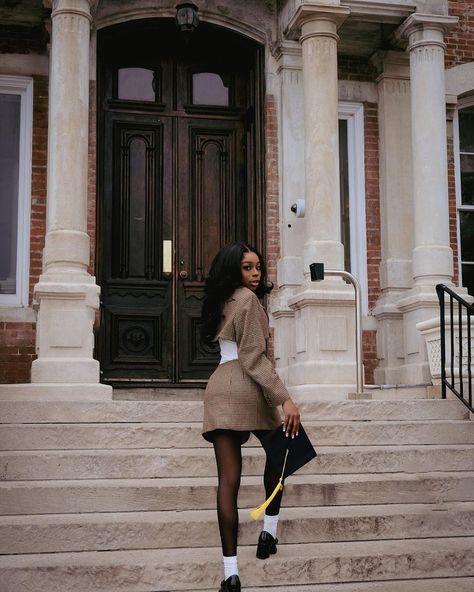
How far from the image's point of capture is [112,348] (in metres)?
9.76

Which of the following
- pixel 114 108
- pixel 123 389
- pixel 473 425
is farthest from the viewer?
pixel 114 108

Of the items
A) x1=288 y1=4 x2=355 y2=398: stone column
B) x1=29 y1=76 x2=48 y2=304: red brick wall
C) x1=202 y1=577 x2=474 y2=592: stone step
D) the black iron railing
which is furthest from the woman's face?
x1=29 y1=76 x2=48 y2=304: red brick wall

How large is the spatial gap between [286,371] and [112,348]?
5.96 feet

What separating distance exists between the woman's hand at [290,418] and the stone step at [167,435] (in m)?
2.18

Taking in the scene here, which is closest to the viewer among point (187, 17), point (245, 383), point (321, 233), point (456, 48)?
point (245, 383)

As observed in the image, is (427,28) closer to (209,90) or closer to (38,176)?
(209,90)

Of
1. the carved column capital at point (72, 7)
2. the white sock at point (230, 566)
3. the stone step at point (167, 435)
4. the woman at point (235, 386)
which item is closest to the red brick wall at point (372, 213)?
the stone step at point (167, 435)

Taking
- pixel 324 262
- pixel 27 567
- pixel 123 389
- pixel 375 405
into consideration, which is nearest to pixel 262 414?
pixel 27 567

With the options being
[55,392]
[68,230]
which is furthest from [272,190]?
[55,392]

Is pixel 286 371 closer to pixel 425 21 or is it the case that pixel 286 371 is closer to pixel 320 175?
pixel 320 175

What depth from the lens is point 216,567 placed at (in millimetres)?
5176

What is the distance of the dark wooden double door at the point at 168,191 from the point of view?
991 centimetres

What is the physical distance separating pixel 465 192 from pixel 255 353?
7192 mm

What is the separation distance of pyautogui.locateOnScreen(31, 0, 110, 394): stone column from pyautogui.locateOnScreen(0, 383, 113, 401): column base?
0.8 inches
